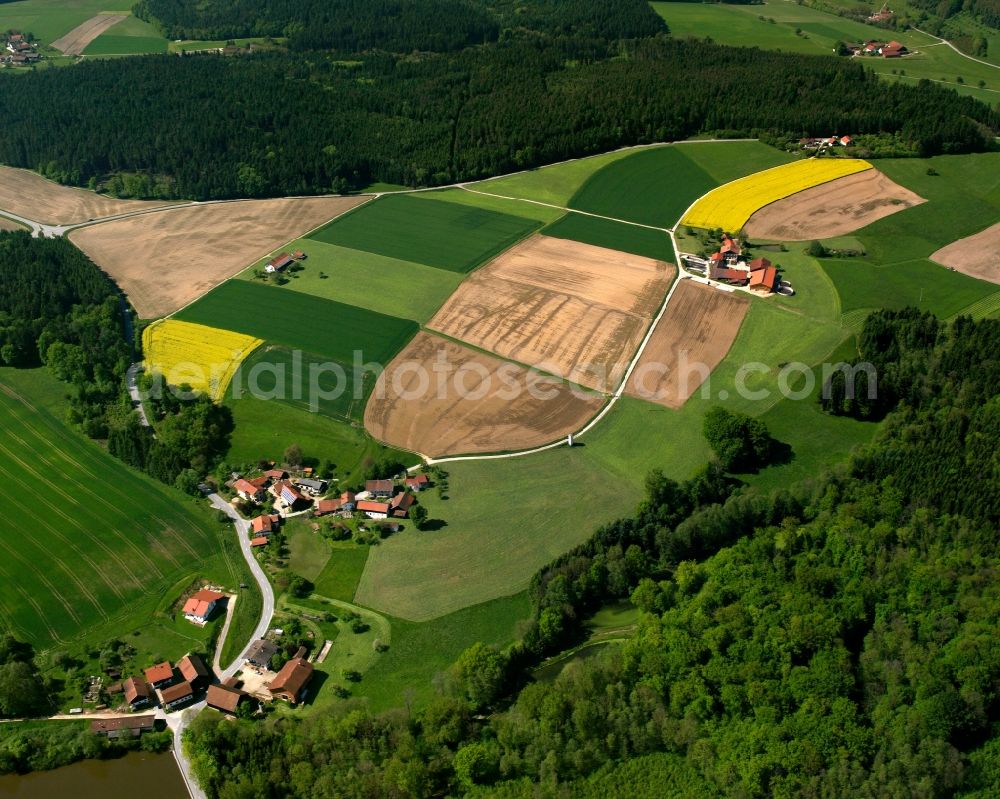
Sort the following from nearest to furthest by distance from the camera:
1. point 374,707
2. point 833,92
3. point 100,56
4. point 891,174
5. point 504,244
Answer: point 374,707 < point 504,244 < point 891,174 < point 833,92 < point 100,56

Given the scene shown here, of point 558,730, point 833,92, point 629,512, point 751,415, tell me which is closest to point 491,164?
point 833,92

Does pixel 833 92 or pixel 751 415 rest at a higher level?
pixel 833 92

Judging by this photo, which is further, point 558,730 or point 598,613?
point 598,613

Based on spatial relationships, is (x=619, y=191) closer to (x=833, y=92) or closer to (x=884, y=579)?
(x=833, y=92)

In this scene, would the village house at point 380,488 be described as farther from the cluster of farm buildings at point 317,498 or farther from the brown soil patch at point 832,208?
the brown soil patch at point 832,208

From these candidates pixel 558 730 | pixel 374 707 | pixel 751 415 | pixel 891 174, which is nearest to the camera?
pixel 558 730

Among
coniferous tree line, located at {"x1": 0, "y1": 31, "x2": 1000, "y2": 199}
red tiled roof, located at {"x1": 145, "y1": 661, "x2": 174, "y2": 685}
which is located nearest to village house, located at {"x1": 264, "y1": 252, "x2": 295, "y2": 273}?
coniferous tree line, located at {"x1": 0, "y1": 31, "x2": 1000, "y2": 199}
